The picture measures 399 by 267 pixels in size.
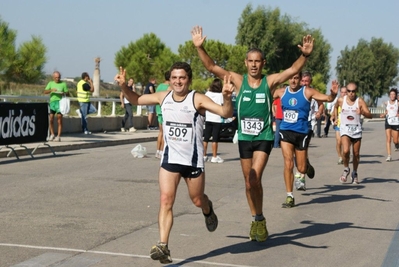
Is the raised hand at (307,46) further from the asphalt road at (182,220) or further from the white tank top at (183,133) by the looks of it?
the asphalt road at (182,220)

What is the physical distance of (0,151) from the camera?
17.7m

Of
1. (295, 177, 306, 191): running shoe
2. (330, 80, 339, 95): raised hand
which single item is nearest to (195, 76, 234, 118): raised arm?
(330, 80, 339, 95): raised hand

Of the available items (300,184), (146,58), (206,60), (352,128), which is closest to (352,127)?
(352,128)

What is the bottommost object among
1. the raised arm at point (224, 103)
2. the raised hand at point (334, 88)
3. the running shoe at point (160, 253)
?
the running shoe at point (160, 253)

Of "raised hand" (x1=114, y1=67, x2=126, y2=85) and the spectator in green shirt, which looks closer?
"raised hand" (x1=114, y1=67, x2=126, y2=85)

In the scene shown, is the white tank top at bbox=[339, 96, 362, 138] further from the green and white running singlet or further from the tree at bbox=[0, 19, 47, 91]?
the tree at bbox=[0, 19, 47, 91]

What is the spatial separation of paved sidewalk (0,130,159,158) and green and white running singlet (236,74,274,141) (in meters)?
9.78

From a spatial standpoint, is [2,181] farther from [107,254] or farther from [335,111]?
[335,111]

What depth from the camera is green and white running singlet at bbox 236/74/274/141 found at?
8898mm

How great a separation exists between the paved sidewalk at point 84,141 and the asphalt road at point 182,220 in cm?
215

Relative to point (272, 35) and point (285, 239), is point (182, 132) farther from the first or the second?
point (272, 35)

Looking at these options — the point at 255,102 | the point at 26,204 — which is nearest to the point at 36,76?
the point at 26,204

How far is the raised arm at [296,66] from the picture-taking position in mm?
8914

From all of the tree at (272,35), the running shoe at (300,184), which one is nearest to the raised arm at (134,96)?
the running shoe at (300,184)
